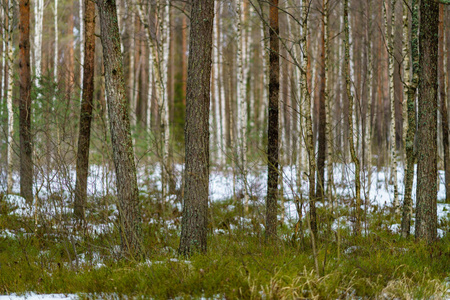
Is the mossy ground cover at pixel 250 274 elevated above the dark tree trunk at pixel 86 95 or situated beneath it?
situated beneath

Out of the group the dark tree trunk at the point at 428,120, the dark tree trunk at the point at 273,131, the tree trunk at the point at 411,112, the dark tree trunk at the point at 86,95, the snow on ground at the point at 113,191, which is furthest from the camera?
the dark tree trunk at the point at 86,95

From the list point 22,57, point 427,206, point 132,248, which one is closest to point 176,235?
point 132,248

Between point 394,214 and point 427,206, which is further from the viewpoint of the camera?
point 394,214

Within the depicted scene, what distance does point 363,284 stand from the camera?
3.90 meters

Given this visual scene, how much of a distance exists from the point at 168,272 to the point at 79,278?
3.58 ft

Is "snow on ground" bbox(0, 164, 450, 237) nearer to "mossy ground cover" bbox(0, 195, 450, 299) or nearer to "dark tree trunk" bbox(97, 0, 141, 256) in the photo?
"dark tree trunk" bbox(97, 0, 141, 256)

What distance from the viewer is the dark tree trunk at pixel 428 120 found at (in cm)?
572

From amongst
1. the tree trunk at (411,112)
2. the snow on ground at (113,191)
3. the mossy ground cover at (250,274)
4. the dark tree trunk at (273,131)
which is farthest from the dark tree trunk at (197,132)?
the tree trunk at (411,112)

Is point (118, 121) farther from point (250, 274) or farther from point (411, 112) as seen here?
point (411, 112)

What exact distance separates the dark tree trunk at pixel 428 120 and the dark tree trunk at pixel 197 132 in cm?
348

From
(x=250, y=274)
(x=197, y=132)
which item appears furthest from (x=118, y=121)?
(x=250, y=274)

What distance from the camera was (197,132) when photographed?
488 centimetres

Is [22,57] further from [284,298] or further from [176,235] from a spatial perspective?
[284,298]

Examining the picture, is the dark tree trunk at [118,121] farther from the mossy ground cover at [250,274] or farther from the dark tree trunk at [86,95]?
the dark tree trunk at [86,95]
